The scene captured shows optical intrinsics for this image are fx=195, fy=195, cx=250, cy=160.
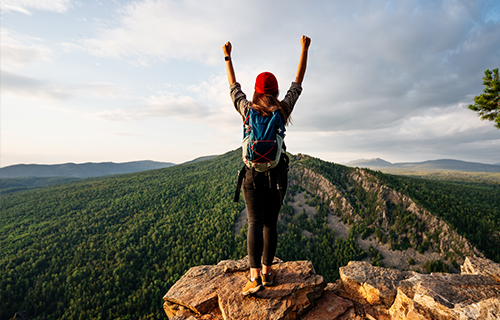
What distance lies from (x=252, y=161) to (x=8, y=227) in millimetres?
73776

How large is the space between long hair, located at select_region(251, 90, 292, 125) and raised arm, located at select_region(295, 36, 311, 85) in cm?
80

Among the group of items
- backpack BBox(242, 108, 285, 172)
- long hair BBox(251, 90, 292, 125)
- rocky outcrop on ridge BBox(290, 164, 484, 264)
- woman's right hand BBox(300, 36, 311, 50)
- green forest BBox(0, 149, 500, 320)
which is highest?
woman's right hand BBox(300, 36, 311, 50)

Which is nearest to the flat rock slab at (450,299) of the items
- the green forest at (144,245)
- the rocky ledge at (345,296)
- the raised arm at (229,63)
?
the rocky ledge at (345,296)

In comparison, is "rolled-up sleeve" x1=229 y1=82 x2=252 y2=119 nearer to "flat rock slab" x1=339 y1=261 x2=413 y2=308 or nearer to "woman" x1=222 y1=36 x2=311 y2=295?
"woman" x1=222 y1=36 x2=311 y2=295

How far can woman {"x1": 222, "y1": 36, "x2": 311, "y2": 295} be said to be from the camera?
4.15 m

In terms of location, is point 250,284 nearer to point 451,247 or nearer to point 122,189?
point 451,247

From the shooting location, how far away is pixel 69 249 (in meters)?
35.0

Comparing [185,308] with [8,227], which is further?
[8,227]

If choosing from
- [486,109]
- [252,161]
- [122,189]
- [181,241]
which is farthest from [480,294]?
[122,189]

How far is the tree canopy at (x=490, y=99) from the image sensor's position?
9164 mm

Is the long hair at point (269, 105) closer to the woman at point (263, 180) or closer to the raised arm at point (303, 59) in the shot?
the woman at point (263, 180)

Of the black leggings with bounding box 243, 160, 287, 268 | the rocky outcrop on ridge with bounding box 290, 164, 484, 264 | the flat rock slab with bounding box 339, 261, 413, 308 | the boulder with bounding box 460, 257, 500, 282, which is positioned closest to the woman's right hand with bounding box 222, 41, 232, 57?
the black leggings with bounding box 243, 160, 287, 268

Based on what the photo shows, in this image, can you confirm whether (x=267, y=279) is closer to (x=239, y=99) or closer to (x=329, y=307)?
(x=329, y=307)

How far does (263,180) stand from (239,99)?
190cm
